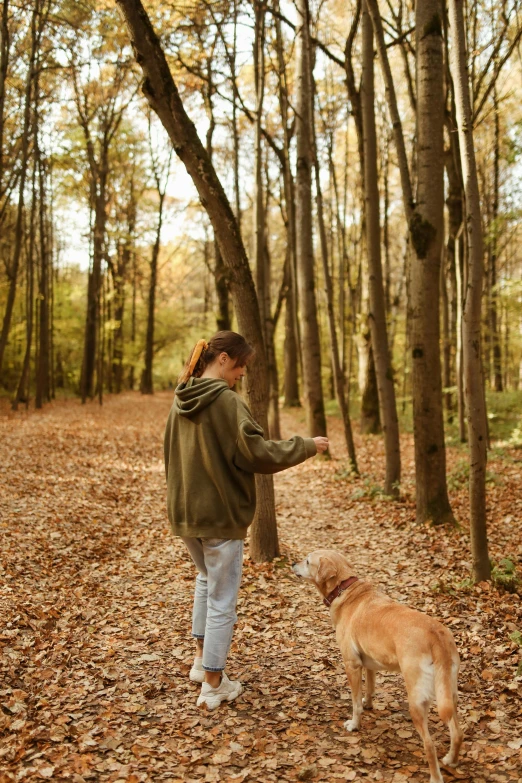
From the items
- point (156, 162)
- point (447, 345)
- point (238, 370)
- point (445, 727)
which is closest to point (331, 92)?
point (447, 345)

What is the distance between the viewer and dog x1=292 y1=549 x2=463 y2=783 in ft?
10.2

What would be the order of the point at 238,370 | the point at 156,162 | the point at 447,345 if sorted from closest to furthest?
the point at 238,370 → the point at 447,345 → the point at 156,162

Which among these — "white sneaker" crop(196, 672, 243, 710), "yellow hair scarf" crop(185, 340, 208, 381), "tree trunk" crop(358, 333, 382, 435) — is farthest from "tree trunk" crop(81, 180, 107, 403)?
"white sneaker" crop(196, 672, 243, 710)

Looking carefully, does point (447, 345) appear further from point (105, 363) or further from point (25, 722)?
point (105, 363)

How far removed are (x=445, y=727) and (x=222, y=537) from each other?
1.79 metres

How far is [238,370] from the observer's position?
13.4ft

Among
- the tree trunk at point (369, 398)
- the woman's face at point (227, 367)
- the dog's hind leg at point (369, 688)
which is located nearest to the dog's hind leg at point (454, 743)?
the dog's hind leg at point (369, 688)

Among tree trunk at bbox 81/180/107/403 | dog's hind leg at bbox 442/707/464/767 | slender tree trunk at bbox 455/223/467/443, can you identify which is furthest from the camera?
tree trunk at bbox 81/180/107/403

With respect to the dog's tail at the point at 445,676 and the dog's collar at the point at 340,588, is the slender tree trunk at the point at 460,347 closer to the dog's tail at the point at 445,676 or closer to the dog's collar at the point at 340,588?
the dog's collar at the point at 340,588

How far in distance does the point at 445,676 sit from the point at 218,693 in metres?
1.65

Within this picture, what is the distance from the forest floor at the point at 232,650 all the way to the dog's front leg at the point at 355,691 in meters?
0.07

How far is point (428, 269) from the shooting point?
288 inches

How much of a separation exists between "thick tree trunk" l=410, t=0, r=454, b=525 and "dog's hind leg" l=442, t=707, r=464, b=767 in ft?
14.6

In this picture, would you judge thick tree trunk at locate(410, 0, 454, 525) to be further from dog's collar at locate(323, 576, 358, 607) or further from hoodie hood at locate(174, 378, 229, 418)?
hoodie hood at locate(174, 378, 229, 418)
